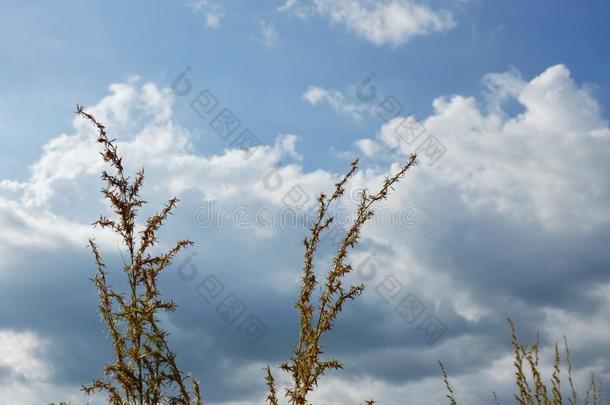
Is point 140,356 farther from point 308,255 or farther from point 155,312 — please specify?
point 308,255

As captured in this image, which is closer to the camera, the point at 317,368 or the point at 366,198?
the point at 317,368

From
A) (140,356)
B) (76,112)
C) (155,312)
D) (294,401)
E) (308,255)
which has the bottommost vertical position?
(294,401)

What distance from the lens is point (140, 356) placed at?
469 cm

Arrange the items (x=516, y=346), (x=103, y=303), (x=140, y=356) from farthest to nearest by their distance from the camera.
A: (x=516, y=346)
(x=103, y=303)
(x=140, y=356)

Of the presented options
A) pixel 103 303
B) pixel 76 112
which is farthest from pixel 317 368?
pixel 76 112

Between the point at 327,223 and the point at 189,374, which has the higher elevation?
the point at 327,223

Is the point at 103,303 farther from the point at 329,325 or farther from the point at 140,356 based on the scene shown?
the point at 329,325

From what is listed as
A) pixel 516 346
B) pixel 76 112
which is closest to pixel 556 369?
pixel 516 346

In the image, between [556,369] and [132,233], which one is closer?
[132,233]

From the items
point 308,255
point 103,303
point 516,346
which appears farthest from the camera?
point 516,346

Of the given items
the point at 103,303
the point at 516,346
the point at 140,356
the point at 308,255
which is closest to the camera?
the point at 140,356

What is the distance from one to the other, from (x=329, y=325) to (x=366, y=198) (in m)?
1.21

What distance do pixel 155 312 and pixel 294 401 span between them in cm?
129

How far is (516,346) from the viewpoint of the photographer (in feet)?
19.3
